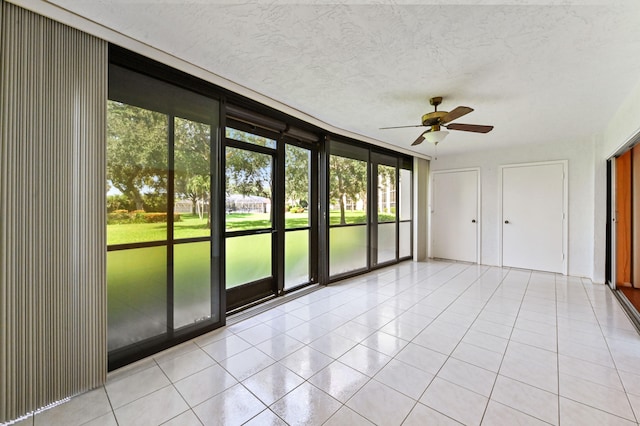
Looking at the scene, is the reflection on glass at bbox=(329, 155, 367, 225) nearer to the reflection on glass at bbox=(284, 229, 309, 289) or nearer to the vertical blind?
the reflection on glass at bbox=(284, 229, 309, 289)

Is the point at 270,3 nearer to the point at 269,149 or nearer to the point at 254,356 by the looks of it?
the point at 269,149

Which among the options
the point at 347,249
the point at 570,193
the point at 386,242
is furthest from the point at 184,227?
the point at 570,193

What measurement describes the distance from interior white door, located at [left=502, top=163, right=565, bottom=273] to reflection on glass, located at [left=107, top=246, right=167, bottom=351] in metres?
6.07

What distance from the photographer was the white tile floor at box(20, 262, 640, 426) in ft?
5.27

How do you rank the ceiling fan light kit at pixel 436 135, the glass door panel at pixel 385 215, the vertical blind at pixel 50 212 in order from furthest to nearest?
the glass door panel at pixel 385 215, the ceiling fan light kit at pixel 436 135, the vertical blind at pixel 50 212

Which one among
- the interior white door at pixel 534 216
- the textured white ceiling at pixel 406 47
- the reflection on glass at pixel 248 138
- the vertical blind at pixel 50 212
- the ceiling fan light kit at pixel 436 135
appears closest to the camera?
the vertical blind at pixel 50 212

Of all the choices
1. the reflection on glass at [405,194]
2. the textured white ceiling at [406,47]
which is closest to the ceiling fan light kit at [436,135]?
the textured white ceiling at [406,47]

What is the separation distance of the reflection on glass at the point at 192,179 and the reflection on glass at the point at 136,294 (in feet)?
1.05

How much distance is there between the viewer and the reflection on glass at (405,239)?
19.6 ft

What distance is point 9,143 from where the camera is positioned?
1542 mm

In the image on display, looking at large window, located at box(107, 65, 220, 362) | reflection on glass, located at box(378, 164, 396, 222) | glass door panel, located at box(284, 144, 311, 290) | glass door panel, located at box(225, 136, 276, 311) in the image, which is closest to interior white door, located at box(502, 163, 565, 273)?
reflection on glass, located at box(378, 164, 396, 222)

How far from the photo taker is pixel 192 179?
2.52 meters

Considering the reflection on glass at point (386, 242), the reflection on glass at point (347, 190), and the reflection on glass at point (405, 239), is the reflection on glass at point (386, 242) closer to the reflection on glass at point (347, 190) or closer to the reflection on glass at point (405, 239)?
the reflection on glass at point (405, 239)

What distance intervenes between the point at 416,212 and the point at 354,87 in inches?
160
